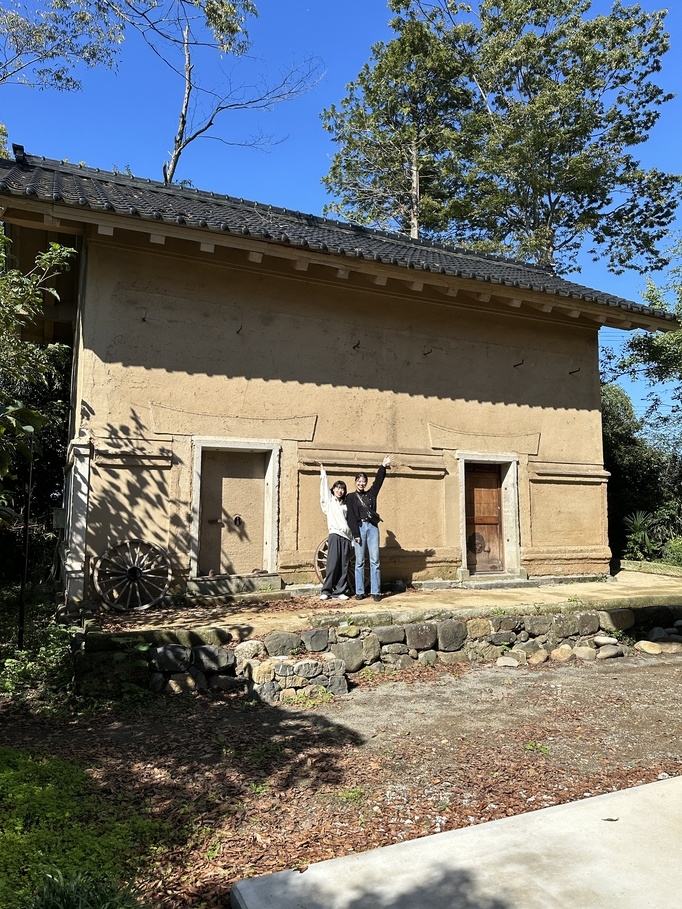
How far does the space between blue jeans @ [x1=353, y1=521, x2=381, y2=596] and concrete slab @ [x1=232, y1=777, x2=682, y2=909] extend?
501 centimetres

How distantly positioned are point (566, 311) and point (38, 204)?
810 centimetres

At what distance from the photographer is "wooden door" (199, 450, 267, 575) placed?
838 centimetres

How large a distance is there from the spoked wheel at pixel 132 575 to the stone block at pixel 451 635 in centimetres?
333

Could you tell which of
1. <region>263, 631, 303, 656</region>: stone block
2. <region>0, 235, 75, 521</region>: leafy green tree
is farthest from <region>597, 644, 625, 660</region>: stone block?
<region>0, 235, 75, 521</region>: leafy green tree

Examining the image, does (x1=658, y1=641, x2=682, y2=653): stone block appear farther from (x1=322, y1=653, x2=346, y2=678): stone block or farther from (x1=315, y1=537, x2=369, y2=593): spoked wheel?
(x1=322, y1=653, x2=346, y2=678): stone block

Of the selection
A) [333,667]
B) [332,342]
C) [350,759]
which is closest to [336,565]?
[333,667]

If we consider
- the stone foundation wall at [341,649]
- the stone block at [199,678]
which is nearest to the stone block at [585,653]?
the stone foundation wall at [341,649]

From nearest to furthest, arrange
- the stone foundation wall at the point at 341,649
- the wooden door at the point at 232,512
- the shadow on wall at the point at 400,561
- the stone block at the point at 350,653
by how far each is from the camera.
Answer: the stone foundation wall at the point at 341,649
the stone block at the point at 350,653
the wooden door at the point at 232,512
the shadow on wall at the point at 400,561

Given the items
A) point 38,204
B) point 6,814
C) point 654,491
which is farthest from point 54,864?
point 654,491

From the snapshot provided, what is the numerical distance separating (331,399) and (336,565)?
2.46 meters

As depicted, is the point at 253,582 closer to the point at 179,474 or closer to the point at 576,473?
the point at 179,474

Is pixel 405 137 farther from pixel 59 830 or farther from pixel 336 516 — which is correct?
pixel 59 830

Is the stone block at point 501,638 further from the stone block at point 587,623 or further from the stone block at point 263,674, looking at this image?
the stone block at point 263,674

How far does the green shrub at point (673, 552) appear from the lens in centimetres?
1215
